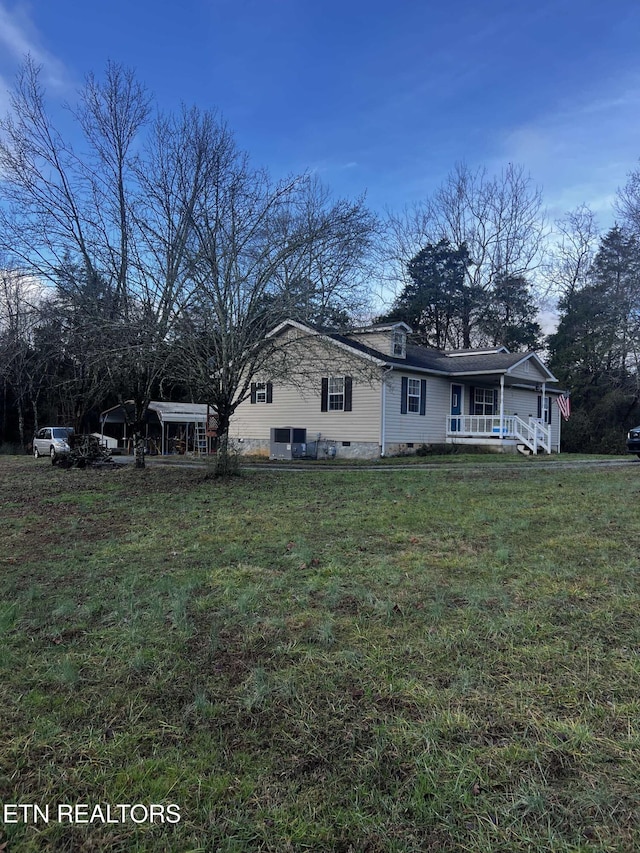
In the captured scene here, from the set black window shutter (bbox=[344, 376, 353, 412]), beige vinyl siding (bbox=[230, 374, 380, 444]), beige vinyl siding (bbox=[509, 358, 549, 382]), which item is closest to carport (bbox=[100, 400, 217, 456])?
beige vinyl siding (bbox=[230, 374, 380, 444])

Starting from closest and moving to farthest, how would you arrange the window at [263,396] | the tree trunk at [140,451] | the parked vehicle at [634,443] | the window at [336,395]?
the tree trunk at [140,451]
the parked vehicle at [634,443]
the window at [336,395]
the window at [263,396]

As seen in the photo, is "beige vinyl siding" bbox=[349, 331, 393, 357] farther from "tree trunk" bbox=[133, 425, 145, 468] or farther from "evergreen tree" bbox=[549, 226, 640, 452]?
"evergreen tree" bbox=[549, 226, 640, 452]

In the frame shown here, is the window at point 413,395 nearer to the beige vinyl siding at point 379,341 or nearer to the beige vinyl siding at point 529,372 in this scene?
the beige vinyl siding at point 379,341

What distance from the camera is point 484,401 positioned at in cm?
2572

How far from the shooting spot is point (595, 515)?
7.38 metres

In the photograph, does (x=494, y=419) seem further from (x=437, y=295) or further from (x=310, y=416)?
(x=437, y=295)

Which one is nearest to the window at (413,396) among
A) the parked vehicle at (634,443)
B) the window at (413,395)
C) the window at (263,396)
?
the window at (413,395)

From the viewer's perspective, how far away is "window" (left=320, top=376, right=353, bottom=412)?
21.3 metres

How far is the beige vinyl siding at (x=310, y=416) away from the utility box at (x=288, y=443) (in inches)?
47.9

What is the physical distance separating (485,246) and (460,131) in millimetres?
21064

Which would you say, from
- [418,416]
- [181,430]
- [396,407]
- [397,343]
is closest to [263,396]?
[396,407]

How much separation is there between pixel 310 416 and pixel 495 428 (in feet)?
25.2

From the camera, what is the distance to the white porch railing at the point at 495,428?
23047 millimetres

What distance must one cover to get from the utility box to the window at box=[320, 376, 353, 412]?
60.9 inches
